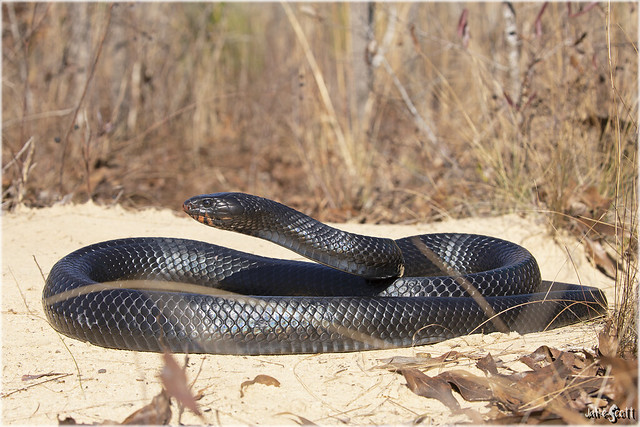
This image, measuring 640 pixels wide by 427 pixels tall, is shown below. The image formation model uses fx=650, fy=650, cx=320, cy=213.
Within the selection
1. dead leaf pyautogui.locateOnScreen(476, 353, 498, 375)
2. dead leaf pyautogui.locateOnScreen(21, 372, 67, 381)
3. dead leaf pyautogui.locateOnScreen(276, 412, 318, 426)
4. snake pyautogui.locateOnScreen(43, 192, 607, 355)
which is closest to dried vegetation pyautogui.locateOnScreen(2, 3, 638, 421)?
dead leaf pyautogui.locateOnScreen(476, 353, 498, 375)

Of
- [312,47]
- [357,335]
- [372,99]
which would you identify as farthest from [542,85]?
[357,335]

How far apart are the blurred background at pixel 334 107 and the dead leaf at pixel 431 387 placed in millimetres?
1602

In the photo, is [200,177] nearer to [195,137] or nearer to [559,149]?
[195,137]

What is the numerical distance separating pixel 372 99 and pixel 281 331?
4046mm

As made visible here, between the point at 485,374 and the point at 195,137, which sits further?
the point at 195,137

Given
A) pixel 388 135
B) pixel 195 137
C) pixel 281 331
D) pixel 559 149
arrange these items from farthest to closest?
1. pixel 195 137
2. pixel 388 135
3. pixel 559 149
4. pixel 281 331

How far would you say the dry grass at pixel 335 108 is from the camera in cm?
500

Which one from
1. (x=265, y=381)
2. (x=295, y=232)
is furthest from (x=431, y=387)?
(x=295, y=232)

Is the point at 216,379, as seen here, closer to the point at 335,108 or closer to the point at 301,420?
the point at 301,420

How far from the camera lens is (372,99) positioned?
655 cm

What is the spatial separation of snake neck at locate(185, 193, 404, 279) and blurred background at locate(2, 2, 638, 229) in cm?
134

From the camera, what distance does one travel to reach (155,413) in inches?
86.2

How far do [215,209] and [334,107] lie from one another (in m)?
3.59

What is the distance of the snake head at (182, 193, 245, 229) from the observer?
2969mm
